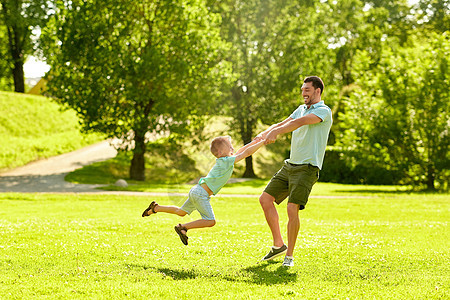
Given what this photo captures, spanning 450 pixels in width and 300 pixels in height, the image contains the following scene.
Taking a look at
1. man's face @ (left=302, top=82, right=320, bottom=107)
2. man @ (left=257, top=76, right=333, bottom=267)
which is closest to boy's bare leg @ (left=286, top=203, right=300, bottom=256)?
man @ (left=257, top=76, right=333, bottom=267)

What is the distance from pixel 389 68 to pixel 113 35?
15838 millimetres

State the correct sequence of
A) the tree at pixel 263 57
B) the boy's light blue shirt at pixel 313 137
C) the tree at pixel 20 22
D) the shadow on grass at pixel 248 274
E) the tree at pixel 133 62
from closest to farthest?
the shadow on grass at pixel 248 274
the boy's light blue shirt at pixel 313 137
the tree at pixel 133 62
the tree at pixel 263 57
the tree at pixel 20 22

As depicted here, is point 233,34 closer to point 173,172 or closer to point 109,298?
point 173,172

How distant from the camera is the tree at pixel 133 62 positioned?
100 feet

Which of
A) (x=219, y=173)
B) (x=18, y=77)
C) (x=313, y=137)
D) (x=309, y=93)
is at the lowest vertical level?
(x=219, y=173)

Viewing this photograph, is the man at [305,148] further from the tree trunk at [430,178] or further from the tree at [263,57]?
the tree at [263,57]

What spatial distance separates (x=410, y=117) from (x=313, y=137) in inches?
894

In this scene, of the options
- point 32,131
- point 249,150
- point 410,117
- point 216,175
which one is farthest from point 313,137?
point 32,131

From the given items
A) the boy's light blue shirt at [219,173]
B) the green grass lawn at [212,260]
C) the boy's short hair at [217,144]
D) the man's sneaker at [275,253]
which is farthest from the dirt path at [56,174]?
the boy's short hair at [217,144]

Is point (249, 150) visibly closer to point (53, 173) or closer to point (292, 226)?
point (292, 226)

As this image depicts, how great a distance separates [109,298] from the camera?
5.87 metres

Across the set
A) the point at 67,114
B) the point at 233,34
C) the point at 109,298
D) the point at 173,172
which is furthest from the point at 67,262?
the point at 67,114

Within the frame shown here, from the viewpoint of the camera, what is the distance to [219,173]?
8.05m

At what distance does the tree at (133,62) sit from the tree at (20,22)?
14.9 metres
